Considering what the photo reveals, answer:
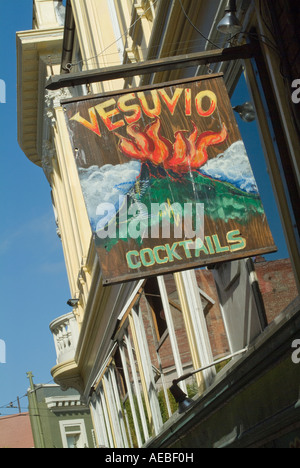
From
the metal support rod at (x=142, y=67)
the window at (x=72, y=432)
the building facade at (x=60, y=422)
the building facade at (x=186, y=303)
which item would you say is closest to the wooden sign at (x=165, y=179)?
the metal support rod at (x=142, y=67)

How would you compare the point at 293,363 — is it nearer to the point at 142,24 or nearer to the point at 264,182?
the point at 264,182

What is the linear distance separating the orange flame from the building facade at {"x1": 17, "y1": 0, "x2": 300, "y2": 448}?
545mm

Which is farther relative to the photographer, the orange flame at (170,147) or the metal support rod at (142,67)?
the metal support rod at (142,67)

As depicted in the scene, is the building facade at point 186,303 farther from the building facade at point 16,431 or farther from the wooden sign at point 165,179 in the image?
the building facade at point 16,431

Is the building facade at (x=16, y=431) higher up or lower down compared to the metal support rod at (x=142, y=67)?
higher up

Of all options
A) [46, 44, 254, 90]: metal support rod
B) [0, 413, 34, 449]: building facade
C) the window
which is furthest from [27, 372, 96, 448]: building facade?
[46, 44, 254, 90]: metal support rod

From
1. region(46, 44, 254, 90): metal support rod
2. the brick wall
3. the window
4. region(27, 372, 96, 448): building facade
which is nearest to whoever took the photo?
region(46, 44, 254, 90): metal support rod

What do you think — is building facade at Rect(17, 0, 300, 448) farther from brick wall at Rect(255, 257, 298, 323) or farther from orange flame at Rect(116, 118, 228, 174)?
orange flame at Rect(116, 118, 228, 174)

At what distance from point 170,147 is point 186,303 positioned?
410cm

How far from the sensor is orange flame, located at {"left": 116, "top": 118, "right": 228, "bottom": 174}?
23.9ft

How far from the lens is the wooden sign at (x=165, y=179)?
7.00m

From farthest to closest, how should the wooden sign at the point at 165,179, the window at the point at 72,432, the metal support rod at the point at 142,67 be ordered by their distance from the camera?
the window at the point at 72,432 < the metal support rod at the point at 142,67 < the wooden sign at the point at 165,179

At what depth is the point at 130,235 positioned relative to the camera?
709cm
